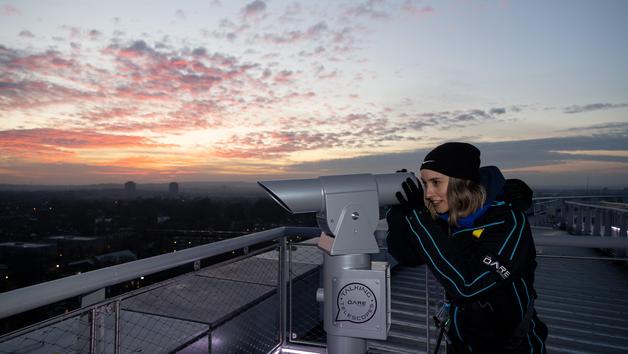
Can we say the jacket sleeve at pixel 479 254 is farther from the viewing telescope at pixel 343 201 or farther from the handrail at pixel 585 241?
the handrail at pixel 585 241

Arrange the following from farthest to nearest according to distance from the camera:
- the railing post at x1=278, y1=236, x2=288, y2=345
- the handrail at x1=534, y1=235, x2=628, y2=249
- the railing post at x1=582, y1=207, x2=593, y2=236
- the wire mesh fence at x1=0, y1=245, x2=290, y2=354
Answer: the railing post at x1=582, y1=207, x2=593, y2=236, the railing post at x1=278, y1=236, x2=288, y2=345, the handrail at x1=534, y1=235, x2=628, y2=249, the wire mesh fence at x1=0, y1=245, x2=290, y2=354

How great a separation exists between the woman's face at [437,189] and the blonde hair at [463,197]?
0.01 metres

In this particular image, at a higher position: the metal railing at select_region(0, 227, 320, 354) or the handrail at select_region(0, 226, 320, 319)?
the handrail at select_region(0, 226, 320, 319)

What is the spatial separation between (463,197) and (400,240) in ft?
0.99

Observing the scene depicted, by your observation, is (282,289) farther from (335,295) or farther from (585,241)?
(585,241)

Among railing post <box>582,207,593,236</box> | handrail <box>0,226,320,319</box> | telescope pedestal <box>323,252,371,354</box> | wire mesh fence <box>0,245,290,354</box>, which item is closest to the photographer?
handrail <box>0,226,320,319</box>

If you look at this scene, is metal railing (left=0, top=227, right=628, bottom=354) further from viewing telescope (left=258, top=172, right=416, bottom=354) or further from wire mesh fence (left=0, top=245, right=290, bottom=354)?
viewing telescope (left=258, top=172, right=416, bottom=354)

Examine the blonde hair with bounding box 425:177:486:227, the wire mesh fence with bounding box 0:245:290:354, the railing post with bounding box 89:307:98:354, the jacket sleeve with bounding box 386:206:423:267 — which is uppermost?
the blonde hair with bounding box 425:177:486:227

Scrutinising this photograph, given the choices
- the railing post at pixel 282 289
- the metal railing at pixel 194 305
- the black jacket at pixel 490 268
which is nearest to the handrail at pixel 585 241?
the metal railing at pixel 194 305

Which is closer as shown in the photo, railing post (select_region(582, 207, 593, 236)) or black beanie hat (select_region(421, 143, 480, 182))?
black beanie hat (select_region(421, 143, 480, 182))

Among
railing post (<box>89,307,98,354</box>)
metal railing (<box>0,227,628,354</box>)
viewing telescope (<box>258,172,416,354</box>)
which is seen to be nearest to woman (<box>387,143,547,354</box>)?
viewing telescope (<box>258,172,416,354</box>)

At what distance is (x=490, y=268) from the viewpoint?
100 cm

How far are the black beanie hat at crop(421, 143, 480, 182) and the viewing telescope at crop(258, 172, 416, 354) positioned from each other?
0.20m

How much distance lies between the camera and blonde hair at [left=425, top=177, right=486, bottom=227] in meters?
1.14
